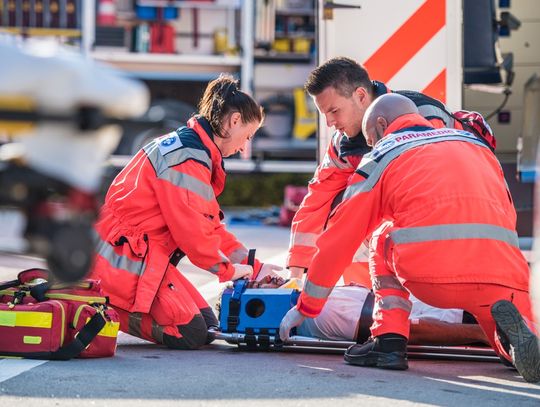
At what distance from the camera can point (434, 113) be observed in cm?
550

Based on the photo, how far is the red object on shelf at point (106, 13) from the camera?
14.1 meters

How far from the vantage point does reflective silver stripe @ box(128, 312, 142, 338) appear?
5.26m

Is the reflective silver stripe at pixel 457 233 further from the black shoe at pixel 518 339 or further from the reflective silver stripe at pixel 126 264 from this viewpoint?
the reflective silver stripe at pixel 126 264

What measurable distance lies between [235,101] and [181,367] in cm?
130

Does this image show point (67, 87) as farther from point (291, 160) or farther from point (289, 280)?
point (291, 160)

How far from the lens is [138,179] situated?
5309mm

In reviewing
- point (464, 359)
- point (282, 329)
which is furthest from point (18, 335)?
point (464, 359)

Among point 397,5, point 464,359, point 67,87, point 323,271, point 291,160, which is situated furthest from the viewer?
point 291,160

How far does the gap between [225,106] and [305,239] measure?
82 cm

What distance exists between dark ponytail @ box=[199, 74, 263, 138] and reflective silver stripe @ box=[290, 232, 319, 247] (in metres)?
0.64

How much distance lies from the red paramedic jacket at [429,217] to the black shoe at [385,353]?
10.0 inches

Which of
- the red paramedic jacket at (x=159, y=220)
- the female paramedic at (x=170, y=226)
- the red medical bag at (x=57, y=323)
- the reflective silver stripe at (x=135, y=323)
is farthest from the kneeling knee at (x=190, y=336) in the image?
the red medical bag at (x=57, y=323)

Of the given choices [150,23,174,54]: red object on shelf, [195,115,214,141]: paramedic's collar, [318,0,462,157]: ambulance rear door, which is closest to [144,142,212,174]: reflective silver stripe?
[195,115,214,141]: paramedic's collar

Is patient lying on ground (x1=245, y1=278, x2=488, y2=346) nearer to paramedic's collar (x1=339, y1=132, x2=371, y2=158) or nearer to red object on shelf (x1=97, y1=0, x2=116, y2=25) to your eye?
paramedic's collar (x1=339, y1=132, x2=371, y2=158)
